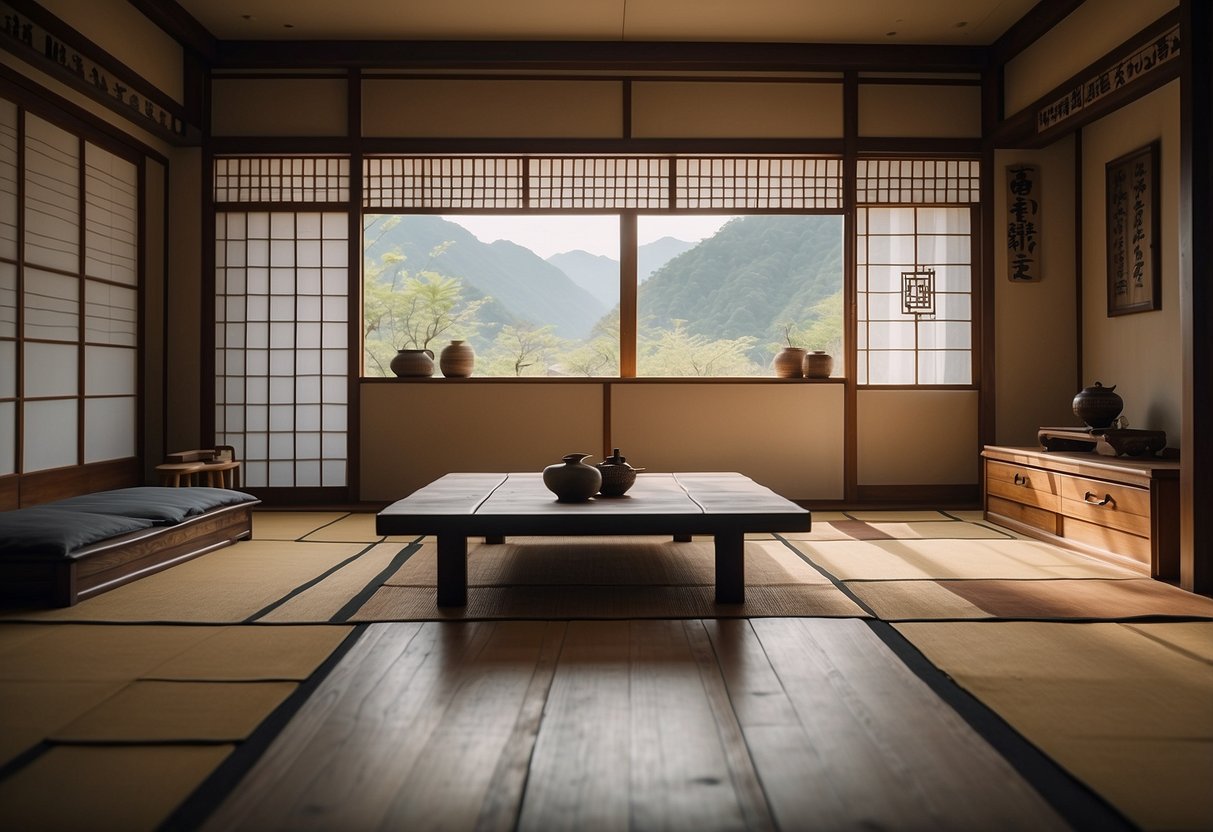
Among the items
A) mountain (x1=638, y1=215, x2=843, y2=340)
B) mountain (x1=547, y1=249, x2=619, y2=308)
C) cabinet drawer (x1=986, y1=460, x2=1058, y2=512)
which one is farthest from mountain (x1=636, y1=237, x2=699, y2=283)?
cabinet drawer (x1=986, y1=460, x2=1058, y2=512)

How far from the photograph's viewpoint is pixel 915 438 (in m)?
5.75

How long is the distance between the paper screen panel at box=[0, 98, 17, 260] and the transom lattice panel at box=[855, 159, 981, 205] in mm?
5161

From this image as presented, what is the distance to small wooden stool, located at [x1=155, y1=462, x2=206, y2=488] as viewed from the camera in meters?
4.71

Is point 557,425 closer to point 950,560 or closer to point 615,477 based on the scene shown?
point 615,477

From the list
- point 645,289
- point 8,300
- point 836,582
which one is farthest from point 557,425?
point 645,289

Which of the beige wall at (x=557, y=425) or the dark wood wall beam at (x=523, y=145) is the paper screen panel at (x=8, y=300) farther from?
the beige wall at (x=557, y=425)

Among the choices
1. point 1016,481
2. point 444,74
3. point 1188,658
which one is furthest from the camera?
point 444,74

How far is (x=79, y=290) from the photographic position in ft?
15.8

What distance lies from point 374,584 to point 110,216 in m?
3.44

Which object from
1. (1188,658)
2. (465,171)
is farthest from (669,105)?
(1188,658)

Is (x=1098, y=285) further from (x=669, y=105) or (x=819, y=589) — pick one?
(x=819, y=589)

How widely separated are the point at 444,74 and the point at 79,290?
2.74 meters

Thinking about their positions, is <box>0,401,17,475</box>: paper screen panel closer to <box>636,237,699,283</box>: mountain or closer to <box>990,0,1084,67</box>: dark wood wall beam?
<box>990,0,1084,67</box>: dark wood wall beam

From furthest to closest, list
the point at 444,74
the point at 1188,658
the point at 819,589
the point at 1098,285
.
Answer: the point at 444,74 < the point at 1098,285 < the point at 819,589 < the point at 1188,658
